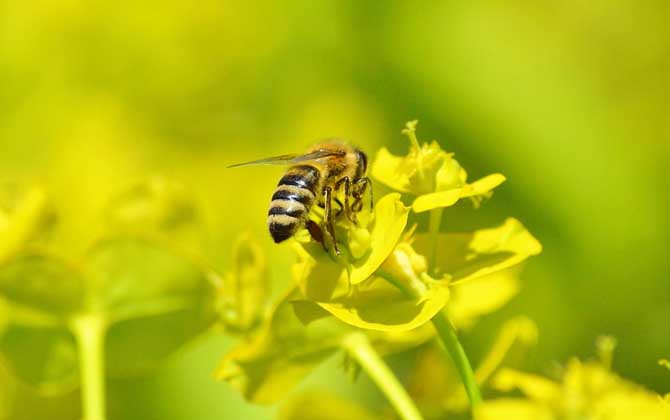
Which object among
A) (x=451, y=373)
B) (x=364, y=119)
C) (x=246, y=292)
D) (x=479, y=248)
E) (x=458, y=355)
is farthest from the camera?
(x=364, y=119)

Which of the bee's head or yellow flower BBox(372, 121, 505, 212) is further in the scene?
the bee's head

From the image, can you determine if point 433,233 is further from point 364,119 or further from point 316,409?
point 364,119

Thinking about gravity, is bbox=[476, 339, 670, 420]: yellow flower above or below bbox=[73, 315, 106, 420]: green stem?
below

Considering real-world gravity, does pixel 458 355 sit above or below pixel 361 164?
below

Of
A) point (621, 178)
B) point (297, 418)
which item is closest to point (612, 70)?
point (621, 178)

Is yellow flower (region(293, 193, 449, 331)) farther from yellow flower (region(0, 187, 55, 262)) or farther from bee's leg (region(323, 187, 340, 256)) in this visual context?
yellow flower (region(0, 187, 55, 262))

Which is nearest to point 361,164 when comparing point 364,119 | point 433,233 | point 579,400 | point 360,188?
point 360,188

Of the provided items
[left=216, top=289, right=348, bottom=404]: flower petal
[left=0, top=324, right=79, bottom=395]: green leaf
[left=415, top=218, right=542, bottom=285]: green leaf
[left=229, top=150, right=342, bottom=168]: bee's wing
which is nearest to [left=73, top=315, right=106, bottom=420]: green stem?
[left=0, top=324, right=79, bottom=395]: green leaf

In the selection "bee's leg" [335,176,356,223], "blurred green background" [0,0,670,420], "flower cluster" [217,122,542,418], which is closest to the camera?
"flower cluster" [217,122,542,418]

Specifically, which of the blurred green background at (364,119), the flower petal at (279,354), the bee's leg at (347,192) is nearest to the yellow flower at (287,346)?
the flower petal at (279,354)
